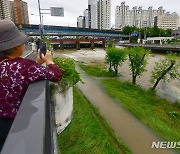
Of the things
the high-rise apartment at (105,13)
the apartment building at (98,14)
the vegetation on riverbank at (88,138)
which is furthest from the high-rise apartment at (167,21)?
the vegetation on riverbank at (88,138)

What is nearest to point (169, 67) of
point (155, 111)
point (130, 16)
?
point (155, 111)

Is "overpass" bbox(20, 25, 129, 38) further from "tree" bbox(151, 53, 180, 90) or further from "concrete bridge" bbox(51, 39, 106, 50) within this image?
"tree" bbox(151, 53, 180, 90)

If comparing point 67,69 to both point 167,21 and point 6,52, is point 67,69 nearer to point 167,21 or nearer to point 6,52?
point 6,52

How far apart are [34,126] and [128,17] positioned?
5772 inches

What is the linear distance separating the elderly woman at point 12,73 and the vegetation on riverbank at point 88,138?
4.64m

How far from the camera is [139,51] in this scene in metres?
21.9

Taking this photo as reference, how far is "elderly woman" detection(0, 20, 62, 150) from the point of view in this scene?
6.59 ft

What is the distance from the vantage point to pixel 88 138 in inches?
308

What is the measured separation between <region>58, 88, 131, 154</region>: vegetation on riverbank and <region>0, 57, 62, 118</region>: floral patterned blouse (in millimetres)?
4664

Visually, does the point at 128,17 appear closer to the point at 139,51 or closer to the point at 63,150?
the point at 139,51

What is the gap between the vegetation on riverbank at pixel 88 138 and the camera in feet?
23.2

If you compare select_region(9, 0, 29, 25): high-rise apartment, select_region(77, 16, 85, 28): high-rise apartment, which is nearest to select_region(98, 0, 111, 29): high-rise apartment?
select_region(77, 16, 85, 28): high-rise apartment

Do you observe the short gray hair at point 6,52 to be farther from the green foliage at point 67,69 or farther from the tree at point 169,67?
the tree at point 169,67

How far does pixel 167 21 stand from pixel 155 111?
432 feet
